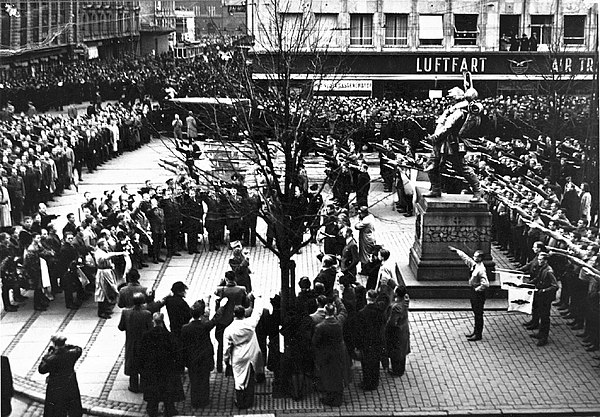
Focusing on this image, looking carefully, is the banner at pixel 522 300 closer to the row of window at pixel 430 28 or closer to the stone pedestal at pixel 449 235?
the stone pedestal at pixel 449 235

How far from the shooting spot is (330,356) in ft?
49.3

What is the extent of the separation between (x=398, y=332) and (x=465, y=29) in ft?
123

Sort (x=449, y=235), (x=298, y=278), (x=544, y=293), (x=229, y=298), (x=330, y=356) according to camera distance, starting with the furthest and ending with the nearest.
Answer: (x=298, y=278) → (x=449, y=235) → (x=544, y=293) → (x=229, y=298) → (x=330, y=356)

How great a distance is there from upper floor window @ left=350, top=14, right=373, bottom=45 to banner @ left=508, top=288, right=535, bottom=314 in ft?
113

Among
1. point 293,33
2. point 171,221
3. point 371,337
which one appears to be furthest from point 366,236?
point 293,33

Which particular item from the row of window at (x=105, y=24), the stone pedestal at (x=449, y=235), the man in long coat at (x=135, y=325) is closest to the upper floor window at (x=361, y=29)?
the row of window at (x=105, y=24)

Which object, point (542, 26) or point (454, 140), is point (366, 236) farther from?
point (542, 26)

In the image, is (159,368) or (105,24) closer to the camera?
(159,368)

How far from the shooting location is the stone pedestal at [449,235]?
20188 mm

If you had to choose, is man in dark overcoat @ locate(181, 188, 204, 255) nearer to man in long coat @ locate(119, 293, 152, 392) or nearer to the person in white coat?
man in long coat @ locate(119, 293, 152, 392)

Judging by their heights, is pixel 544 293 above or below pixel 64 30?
below

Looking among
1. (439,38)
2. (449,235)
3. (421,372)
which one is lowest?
(421,372)

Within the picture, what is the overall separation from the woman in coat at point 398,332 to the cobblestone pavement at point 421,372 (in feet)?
0.98

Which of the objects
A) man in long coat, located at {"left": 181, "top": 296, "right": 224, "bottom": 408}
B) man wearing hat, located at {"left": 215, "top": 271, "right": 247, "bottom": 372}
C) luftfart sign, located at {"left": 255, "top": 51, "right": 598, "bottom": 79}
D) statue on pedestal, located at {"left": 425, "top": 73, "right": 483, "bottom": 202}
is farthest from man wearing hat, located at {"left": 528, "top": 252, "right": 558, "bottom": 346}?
luftfart sign, located at {"left": 255, "top": 51, "right": 598, "bottom": 79}
